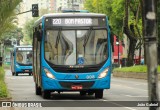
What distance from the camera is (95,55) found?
20734mm

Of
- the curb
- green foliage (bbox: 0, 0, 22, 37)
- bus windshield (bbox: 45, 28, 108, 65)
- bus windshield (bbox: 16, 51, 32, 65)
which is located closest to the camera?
bus windshield (bbox: 45, 28, 108, 65)

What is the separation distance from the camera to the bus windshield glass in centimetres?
5704

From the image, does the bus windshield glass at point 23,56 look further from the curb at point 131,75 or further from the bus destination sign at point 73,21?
the bus destination sign at point 73,21

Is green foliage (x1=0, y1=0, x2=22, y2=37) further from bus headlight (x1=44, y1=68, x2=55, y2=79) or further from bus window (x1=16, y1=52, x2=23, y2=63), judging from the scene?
bus window (x1=16, y1=52, x2=23, y2=63)

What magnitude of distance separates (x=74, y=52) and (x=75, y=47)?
19 cm

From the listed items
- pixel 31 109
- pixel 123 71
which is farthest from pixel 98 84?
pixel 123 71

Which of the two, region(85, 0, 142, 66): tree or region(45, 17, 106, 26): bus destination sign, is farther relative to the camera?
region(85, 0, 142, 66): tree

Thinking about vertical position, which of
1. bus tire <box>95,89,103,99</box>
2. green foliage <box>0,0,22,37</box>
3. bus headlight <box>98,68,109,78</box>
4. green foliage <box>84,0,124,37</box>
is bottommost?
bus tire <box>95,89,103,99</box>

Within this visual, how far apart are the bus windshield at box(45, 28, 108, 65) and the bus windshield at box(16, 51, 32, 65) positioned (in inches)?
1447

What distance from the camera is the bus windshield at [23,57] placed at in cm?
5734

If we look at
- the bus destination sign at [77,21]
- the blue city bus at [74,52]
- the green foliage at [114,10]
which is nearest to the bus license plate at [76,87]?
the blue city bus at [74,52]

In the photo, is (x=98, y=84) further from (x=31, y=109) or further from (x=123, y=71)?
(x=123, y=71)

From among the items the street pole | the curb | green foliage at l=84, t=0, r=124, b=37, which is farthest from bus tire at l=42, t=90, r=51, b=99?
green foliage at l=84, t=0, r=124, b=37

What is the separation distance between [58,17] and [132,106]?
4972 mm
